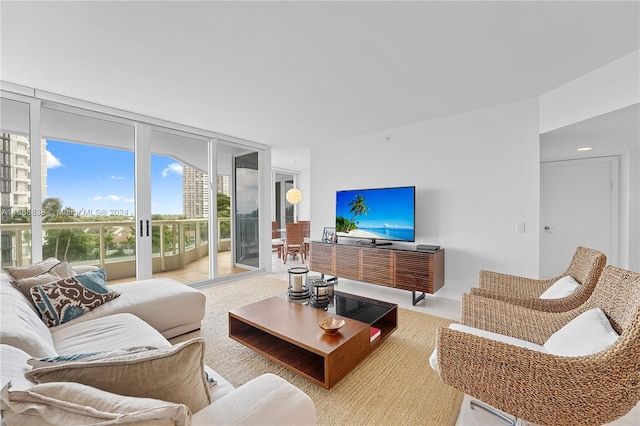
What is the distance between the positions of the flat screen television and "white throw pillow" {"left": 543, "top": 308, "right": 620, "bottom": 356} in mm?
2273

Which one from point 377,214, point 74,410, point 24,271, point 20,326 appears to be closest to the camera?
point 74,410

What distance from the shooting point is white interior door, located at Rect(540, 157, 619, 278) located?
3814 mm

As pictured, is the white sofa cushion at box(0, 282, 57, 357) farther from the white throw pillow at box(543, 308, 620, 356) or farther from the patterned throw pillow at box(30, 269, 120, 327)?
the white throw pillow at box(543, 308, 620, 356)

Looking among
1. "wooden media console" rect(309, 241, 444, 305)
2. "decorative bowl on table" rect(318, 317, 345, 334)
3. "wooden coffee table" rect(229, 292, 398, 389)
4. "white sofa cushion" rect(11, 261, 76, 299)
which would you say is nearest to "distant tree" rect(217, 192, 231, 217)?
"wooden media console" rect(309, 241, 444, 305)

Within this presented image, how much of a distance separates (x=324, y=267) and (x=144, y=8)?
140 inches

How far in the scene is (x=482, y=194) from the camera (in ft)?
11.0

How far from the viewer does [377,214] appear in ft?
13.1

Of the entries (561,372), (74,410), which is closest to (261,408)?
(74,410)

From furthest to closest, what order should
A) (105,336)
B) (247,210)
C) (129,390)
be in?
(247,210)
(105,336)
(129,390)

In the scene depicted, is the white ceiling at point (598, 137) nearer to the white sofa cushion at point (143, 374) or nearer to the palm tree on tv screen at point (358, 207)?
the palm tree on tv screen at point (358, 207)

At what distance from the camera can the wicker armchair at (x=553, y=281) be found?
172 centimetres

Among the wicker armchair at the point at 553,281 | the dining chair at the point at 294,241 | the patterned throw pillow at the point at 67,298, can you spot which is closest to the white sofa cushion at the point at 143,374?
the patterned throw pillow at the point at 67,298

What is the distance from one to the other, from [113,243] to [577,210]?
659 cm

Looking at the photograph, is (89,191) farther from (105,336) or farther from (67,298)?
(105,336)
